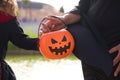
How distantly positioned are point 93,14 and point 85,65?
19 cm

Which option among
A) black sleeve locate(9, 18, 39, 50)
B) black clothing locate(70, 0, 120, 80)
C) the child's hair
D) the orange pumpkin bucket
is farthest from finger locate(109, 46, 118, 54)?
the child's hair

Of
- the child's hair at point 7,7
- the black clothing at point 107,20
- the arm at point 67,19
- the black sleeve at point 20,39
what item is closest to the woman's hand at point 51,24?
the arm at point 67,19

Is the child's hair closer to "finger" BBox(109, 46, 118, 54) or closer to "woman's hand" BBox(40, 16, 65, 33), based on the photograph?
"woman's hand" BBox(40, 16, 65, 33)

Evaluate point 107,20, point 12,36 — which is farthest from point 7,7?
point 107,20

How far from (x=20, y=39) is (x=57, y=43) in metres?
0.40

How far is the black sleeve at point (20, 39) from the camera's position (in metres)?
1.68

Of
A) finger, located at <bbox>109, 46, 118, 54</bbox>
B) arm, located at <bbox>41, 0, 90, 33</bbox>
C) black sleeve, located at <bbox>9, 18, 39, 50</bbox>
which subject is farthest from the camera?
black sleeve, located at <bbox>9, 18, 39, 50</bbox>

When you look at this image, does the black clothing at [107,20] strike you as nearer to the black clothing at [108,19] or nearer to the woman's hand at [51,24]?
the black clothing at [108,19]

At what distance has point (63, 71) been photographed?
518 centimetres

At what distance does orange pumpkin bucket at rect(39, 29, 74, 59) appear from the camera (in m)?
1.33

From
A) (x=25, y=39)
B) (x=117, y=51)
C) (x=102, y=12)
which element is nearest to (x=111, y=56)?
(x=117, y=51)

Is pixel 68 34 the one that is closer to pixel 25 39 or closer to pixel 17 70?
pixel 25 39

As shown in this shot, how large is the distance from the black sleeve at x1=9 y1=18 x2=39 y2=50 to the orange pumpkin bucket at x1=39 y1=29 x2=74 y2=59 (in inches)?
12.1

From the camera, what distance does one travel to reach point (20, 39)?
1.71 metres
